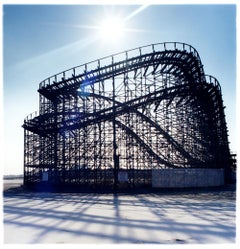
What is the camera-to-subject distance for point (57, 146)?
68.1ft

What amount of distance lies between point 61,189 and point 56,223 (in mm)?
10989

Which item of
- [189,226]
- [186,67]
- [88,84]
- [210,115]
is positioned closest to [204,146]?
[210,115]

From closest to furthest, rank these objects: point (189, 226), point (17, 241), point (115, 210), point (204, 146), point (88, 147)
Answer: point (17, 241) < point (189, 226) < point (115, 210) < point (88, 147) < point (204, 146)

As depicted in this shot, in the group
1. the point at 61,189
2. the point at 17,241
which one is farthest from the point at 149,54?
the point at 17,241

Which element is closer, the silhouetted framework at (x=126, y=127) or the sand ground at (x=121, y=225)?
the sand ground at (x=121, y=225)

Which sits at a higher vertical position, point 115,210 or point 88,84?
point 88,84

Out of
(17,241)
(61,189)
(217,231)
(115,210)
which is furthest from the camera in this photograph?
(61,189)

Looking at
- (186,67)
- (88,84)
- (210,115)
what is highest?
(186,67)

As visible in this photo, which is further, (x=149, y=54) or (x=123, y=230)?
(x=149, y=54)

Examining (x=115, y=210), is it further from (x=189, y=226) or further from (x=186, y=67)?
(x=186, y=67)

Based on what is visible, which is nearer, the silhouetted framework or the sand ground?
the sand ground

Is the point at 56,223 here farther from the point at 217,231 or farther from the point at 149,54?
the point at 149,54

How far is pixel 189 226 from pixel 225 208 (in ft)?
12.5

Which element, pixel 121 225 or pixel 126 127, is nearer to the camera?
pixel 121 225
